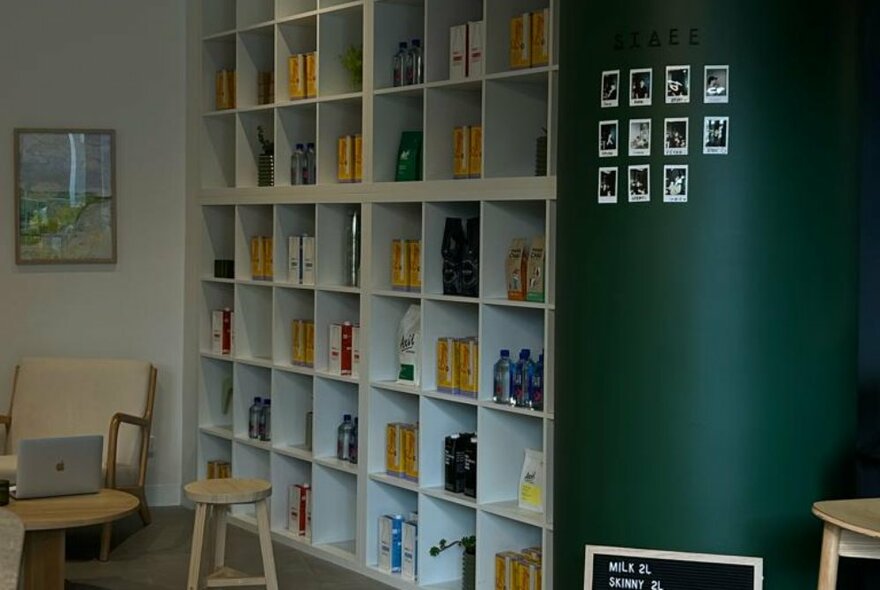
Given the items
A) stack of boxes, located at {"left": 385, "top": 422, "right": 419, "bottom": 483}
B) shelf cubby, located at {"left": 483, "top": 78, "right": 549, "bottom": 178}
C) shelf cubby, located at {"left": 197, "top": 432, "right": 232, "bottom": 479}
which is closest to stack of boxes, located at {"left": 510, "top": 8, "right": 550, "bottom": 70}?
shelf cubby, located at {"left": 483, "top": 78, "right": 549, "bottom": 178}

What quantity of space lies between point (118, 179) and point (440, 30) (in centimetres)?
261

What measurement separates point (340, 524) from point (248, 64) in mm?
2622

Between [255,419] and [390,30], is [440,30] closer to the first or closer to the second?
[390,30]

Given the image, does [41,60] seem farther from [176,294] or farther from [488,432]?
[488,432]

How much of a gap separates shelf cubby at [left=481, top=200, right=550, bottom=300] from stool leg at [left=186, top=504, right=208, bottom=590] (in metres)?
1.49

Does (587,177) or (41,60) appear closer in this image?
(587,177)

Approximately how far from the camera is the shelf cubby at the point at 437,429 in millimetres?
6371

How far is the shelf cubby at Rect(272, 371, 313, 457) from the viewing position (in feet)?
24.6

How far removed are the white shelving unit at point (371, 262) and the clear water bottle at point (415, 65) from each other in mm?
80

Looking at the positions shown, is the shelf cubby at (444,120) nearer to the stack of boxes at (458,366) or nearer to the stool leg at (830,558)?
the stack of boxes at (458,366)

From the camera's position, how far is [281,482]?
24.7ft

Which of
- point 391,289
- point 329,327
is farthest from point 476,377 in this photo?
point 329,327

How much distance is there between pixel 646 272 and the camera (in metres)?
4.22

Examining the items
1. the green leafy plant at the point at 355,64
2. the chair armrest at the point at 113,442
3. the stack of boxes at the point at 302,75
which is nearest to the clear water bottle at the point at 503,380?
the green leafy plant at the point at 355,64
